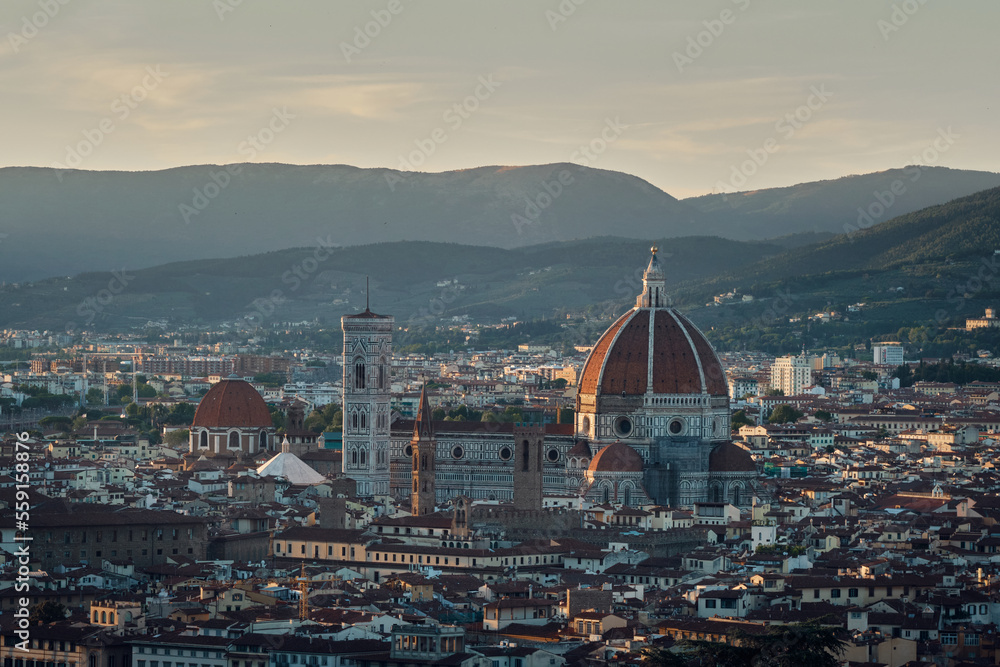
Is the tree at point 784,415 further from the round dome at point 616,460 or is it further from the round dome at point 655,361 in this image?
the round dome at point 616,460

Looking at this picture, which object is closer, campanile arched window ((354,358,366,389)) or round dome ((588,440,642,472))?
round dome ((588,440,642,472))

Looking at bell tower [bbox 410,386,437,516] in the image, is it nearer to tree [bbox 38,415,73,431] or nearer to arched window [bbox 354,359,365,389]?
arched window [bbox 354,359,365,389]

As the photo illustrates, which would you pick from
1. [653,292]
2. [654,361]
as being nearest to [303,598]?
[654,361]

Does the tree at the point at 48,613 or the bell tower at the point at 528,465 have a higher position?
the bell tower at the point at 528,465

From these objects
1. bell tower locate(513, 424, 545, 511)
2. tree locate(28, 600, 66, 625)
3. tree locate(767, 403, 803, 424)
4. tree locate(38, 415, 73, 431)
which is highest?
tree locate(767, 403, 803, 424)

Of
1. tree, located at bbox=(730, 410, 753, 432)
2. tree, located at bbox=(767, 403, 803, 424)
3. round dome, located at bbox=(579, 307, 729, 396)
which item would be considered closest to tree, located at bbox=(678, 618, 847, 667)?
round dome, located at bbox=(579, 307, 729, 396)

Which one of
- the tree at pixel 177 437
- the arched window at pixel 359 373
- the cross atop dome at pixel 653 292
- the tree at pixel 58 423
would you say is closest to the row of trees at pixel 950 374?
the tree at pixel 177 437
